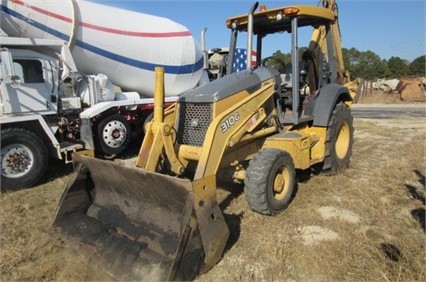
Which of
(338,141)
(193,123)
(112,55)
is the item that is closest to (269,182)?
(193,123)

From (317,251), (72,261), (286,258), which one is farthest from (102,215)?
(317,251)

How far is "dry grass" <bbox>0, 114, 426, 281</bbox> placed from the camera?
3283 millimetres

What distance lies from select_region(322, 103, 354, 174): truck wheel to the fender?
15 cm

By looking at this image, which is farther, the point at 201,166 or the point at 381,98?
the point at 381,98

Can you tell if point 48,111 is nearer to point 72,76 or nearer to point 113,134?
point 72,76

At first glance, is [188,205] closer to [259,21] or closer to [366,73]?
[259,21]

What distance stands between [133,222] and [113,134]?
162 inches

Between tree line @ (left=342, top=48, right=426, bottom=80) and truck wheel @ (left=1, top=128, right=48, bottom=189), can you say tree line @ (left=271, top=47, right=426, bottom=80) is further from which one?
truck wheel @ (left=1, top=128, right=48, bottom=189)

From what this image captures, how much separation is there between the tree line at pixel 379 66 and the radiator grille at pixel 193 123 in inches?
1446

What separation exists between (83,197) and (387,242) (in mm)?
3198

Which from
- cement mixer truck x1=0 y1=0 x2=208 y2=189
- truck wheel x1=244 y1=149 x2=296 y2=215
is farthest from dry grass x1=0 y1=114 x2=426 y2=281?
cement mixer truck x1=0 y1=0 x2=208 y2=189

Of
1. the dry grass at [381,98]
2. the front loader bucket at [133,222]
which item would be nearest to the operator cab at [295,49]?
the front loader bucket at [133,222]

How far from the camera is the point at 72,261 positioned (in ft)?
11.5

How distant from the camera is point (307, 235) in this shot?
13.0 feet
